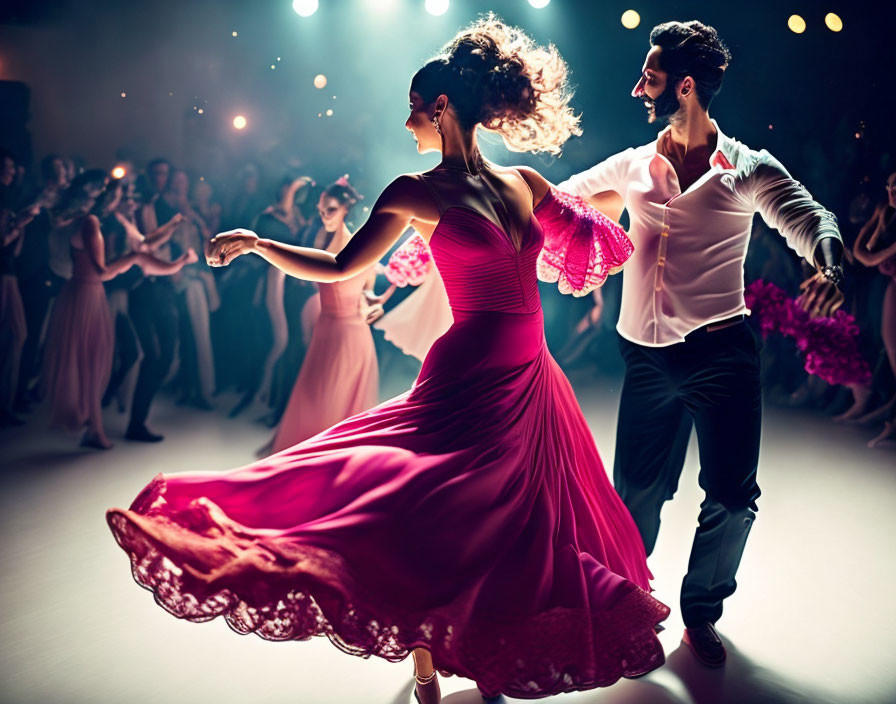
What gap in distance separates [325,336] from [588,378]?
3047 mm

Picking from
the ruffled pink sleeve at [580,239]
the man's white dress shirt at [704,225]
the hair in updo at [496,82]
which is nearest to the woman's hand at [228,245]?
the hair in updo at [496,82]

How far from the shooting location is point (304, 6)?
6.18m

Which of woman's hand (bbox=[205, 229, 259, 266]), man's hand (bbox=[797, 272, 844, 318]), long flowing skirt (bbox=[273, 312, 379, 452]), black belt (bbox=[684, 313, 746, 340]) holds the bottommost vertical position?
long flowing skirt (bbox=[273, 312, 379, 452])

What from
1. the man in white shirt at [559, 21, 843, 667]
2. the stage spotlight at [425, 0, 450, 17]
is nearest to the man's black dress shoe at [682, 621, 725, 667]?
the man in white shirt at [559, 21, 843, 667]

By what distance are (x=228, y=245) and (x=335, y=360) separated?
7.99ft

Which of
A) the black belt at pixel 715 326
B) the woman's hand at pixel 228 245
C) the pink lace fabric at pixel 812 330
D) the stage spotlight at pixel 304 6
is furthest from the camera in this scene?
the stage spotlight at pixel 304 6

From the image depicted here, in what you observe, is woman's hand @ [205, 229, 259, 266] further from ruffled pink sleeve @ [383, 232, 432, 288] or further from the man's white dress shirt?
the man's white dress shirt

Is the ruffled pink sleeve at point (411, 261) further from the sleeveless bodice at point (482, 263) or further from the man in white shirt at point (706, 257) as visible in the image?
the man in white shirt at point (706, 257)

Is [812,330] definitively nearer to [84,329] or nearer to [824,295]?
[824,295]

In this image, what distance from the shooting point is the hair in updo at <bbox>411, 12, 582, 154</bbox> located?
236 centimetres

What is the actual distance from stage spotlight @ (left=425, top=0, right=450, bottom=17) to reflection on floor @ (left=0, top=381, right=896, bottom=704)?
3.51 m

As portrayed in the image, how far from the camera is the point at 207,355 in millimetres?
6402

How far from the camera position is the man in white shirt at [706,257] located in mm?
2539

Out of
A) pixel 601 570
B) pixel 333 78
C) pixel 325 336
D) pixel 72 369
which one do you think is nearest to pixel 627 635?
pixel 601 570
